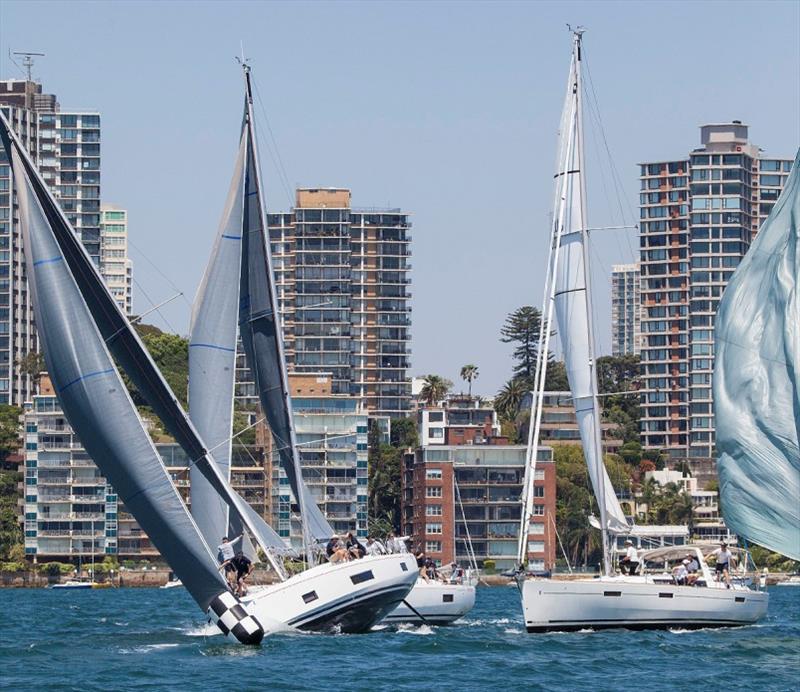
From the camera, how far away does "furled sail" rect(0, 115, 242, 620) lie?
1416 inches

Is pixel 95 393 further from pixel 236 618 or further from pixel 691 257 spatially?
pixel 691 257

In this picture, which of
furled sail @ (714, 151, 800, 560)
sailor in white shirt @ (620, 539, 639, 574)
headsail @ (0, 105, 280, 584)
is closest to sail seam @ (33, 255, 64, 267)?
headsail @ (0, 105, 280, 584)

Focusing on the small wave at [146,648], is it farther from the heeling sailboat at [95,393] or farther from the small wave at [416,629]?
the small wave at [416,629]

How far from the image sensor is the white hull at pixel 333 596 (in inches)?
1500

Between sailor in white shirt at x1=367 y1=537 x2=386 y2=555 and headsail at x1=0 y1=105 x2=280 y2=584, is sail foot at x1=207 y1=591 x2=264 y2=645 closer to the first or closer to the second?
headsail at x1=0 y1=105 x2=280 y2=584

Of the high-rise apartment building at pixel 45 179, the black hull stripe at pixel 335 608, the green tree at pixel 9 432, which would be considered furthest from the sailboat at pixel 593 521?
the high-rise apartment building at pixel 45 179

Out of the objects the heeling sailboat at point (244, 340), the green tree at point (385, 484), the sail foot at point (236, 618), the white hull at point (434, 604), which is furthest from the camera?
the green tree at point (385, 484)

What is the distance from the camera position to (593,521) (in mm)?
45156

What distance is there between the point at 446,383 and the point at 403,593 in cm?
12533

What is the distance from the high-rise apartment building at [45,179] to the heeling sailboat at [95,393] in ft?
432

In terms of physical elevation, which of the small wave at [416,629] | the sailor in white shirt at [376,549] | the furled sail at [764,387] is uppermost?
the furled sail at [764,387]

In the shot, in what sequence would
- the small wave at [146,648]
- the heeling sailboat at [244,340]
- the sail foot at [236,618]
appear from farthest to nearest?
1. the heeling sailboat at [244,340]
2. the small wave at [146,648]
3. the sail foot at [236,618]

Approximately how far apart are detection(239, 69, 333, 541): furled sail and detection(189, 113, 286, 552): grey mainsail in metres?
0.29

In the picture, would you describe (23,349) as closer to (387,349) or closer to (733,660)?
(387,349)
